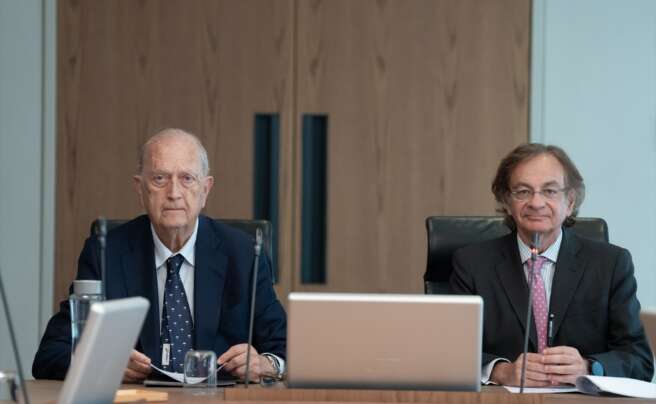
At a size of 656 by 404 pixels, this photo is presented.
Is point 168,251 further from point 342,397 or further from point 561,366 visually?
point 561,366

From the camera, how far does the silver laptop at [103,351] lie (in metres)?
1.82

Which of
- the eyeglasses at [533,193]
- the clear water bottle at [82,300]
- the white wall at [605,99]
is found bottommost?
the clear water bottle at [82,300]

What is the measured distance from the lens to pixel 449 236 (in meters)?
3.37

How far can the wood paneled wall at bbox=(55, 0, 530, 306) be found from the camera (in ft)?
15.3

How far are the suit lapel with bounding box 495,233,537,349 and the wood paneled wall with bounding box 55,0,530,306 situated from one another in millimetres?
1463

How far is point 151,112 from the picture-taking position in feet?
15.3

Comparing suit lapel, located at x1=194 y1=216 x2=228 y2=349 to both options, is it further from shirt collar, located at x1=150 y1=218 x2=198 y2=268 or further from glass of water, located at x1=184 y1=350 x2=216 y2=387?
glass of water, located at x1=184 y1=350 x2=216 y2=387

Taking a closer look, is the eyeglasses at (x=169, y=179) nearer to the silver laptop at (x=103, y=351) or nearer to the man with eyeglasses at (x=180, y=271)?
the man with eyeglasses at (x=180, y=271)

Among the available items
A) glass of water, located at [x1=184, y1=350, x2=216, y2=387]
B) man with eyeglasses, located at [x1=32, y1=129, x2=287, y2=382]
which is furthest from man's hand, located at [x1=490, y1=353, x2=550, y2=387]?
glass of water, located at [x1=184, y1=350, x2=216, y2=387]

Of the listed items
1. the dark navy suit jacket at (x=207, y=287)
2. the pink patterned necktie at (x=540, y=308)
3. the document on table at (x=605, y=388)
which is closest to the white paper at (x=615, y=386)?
the document on table at (x=605, y=388)

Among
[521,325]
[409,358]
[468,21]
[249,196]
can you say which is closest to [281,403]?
[409,358]

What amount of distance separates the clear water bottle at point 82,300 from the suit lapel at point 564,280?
1.38m

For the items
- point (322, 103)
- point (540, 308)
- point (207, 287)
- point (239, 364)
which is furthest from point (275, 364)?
point (322, 103)

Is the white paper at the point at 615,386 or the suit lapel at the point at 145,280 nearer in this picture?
the white paper at the point at 615,386
